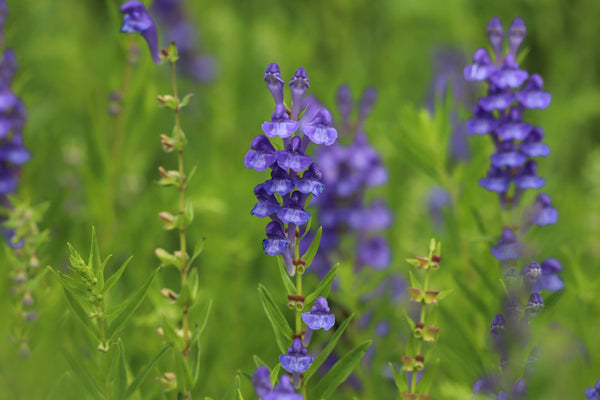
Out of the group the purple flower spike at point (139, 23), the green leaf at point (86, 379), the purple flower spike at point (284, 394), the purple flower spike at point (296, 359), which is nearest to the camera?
the purple flower spike at point (284, 394)

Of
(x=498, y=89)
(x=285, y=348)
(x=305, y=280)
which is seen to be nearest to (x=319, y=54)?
(x=305, y=280)

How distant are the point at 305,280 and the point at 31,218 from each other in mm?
966

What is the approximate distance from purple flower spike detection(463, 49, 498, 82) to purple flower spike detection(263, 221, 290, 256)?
695 mm

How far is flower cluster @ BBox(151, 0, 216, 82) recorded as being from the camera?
398cm

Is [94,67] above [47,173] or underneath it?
above

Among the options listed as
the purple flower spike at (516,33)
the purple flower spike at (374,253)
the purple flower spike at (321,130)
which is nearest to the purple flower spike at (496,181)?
the purple flower spike at (516,33)

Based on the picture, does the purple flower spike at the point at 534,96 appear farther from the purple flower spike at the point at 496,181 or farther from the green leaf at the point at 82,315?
the green leaf at the point at 82,315

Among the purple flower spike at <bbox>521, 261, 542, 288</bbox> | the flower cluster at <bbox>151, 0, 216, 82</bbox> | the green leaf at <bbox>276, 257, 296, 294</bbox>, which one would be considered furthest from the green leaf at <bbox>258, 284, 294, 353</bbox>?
the flower cluster at <bbox>151, 0, 216, 82</bbox>

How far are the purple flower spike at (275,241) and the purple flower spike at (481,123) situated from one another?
629mm

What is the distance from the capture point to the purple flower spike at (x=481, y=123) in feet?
5.26

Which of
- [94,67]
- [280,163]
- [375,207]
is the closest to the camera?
[280,163]

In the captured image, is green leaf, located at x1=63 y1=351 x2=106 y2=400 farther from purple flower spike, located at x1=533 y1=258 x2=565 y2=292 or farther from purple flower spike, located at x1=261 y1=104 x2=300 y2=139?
purple flower spike, located at x1=533 y1=258 x2=565 y2=292

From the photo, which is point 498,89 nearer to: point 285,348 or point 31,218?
point 285,348

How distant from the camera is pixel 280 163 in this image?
3.83 ft
